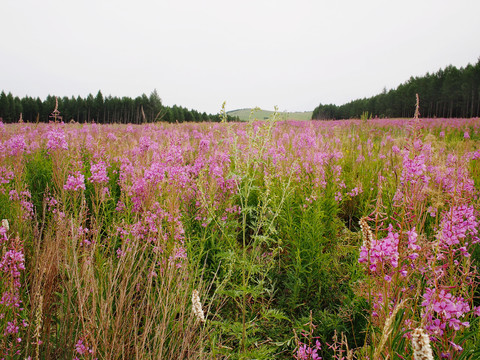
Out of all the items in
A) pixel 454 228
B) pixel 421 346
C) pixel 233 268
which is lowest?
pixel 233 268

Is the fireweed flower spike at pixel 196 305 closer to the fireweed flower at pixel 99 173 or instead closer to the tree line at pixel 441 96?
the fireweed flower at pixel 99 173

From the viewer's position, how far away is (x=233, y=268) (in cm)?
278

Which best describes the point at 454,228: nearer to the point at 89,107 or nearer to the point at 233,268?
the point at 233,268

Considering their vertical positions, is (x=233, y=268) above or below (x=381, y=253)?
below

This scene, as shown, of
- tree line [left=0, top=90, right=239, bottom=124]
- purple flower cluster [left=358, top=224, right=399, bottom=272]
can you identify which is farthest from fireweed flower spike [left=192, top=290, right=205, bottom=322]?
tree line [left=0, top=90, right=239, bottom=124]

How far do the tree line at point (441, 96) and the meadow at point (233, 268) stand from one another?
42959 millimetres

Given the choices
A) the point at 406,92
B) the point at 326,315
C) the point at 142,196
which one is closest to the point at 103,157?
the point at 142,196

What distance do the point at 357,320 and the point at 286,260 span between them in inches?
40.2

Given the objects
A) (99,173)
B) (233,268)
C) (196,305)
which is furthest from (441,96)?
(196,305)

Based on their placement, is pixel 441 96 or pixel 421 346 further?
pixel 441 96

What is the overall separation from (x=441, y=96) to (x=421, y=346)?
62848mm

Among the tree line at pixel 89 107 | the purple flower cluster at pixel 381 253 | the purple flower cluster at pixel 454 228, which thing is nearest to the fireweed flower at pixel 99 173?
the purple flower cluster at pixel 381 253

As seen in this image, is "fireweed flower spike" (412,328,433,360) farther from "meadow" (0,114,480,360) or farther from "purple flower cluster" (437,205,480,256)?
"purple flower cluster" (437,205,480,256)

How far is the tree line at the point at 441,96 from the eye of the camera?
147 feet
